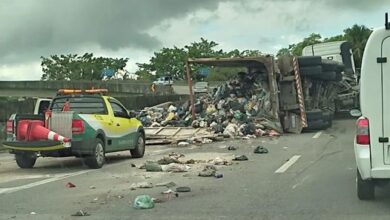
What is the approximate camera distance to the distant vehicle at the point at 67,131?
14.1 meters

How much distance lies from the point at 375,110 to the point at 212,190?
3.46 metres

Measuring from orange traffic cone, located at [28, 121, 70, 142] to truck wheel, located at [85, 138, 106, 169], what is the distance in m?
0.75

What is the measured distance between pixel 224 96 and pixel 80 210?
18.0 meters

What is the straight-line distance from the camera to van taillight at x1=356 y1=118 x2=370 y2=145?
8.46 meters

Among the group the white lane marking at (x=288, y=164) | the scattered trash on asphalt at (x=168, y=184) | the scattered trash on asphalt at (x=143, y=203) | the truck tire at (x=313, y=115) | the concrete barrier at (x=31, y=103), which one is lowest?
the white lane marking at (x=288, y=164)

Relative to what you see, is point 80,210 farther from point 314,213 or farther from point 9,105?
point 9,105

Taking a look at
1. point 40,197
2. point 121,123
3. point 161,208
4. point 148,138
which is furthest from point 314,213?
point 148,138

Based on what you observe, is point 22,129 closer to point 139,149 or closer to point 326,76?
point 139,149

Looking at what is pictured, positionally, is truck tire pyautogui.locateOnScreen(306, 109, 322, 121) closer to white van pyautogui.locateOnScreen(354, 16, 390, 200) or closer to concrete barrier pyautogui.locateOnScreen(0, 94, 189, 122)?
concrete barrier pyautogui.locateOnScreen(0, 94, 189, 122)

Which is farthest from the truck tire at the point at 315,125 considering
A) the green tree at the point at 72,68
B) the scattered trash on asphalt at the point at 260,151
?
the green tree at the point at 72,68

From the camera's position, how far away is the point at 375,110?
27.5 ft

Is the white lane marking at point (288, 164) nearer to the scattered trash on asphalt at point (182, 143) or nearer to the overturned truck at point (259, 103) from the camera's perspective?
the scattered trash on asphalt at point (182, 143)

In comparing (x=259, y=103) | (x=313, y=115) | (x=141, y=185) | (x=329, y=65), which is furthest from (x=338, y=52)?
(x=141, y=185)

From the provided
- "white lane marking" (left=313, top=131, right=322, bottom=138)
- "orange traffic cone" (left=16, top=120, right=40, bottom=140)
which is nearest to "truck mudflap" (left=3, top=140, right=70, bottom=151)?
"orange traffic cone" (left=16, top=120, right=40, bottom=140)
